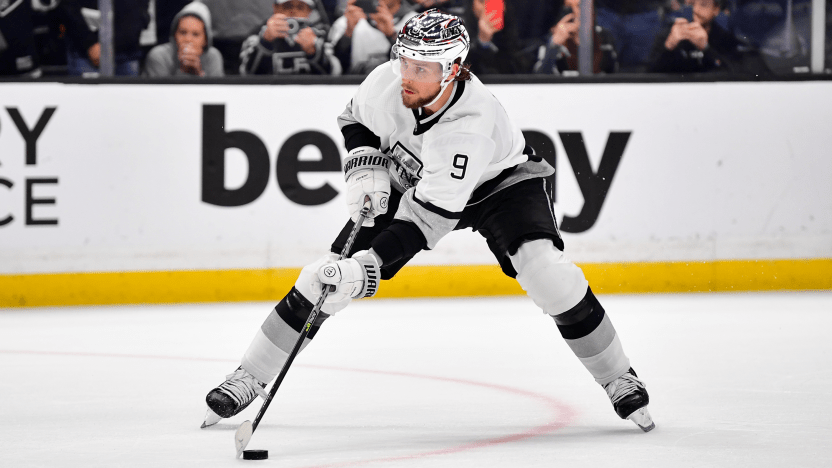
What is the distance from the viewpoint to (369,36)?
6.24 m

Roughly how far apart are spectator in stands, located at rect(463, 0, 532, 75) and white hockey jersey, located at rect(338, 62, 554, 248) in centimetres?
321

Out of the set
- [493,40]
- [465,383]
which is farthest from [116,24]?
[465,383]

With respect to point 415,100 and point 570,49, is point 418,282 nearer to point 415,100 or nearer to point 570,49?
point 570,49

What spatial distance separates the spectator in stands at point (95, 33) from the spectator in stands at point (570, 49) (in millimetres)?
2138

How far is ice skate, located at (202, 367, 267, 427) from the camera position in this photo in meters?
2.79

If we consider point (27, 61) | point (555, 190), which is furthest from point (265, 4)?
point (555, 190)

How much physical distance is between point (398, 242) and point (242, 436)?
0.57 meters

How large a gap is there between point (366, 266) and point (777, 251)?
427 centimetres

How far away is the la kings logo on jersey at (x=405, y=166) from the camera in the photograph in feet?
9.69

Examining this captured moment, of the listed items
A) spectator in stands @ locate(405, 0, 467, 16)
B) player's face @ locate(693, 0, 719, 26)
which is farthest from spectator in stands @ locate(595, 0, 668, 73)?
spectator in stands @ locate(405, 0, 467, 16)

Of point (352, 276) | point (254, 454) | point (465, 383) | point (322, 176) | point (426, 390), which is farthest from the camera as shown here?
point (322, 176)

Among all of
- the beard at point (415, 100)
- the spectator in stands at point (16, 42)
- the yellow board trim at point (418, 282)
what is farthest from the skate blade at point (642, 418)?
the spectator in stands at point (16, 42)

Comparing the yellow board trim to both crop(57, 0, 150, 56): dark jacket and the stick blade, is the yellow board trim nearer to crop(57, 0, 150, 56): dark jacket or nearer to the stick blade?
crop(57, 0, 150, 56): dark jacket

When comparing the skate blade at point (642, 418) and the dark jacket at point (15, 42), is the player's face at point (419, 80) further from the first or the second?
the dark jacket at point (15, 42)
